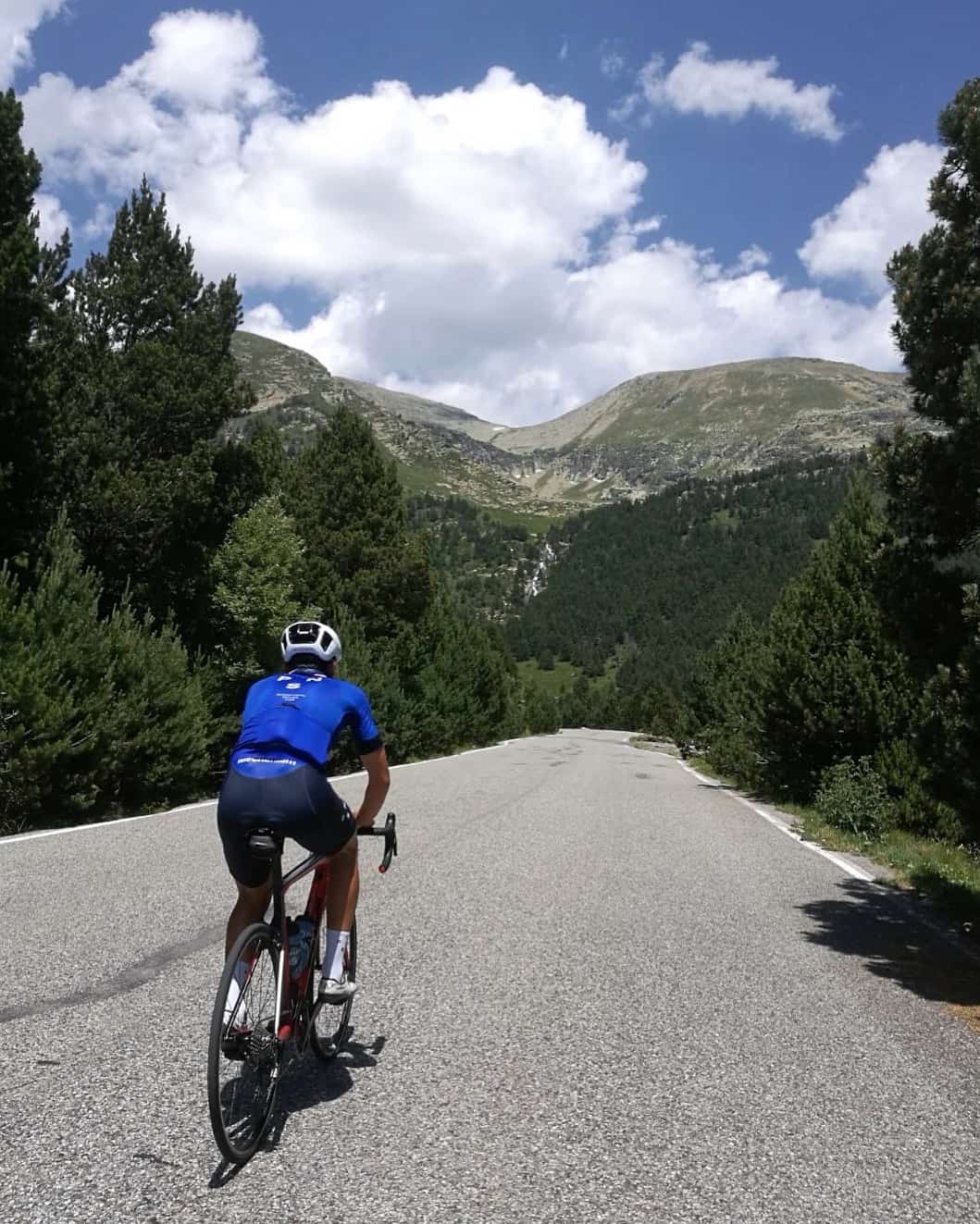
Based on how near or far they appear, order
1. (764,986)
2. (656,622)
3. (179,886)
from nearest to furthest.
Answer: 1. (764,986)
2. (179,886)
3. (656,622)

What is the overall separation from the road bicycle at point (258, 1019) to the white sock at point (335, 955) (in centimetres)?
5

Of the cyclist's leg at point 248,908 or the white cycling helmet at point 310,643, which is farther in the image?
the white cycling helmet at point 310,643

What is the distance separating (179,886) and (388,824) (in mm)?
4192

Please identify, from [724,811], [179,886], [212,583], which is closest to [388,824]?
[179,886]

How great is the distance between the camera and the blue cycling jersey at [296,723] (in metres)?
3.56

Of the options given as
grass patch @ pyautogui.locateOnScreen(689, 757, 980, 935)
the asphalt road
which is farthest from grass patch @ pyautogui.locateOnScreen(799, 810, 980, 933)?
the asphalt road

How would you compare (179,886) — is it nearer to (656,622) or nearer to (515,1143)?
(515,1143)

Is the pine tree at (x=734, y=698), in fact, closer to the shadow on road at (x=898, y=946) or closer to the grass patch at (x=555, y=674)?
the shadow on road at (x=898, y=946)

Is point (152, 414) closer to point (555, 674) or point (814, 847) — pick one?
point (814, 847)

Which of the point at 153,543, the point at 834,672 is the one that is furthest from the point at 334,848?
the point at 153,543

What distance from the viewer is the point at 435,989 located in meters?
5.20

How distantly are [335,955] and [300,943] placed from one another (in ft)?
0.69

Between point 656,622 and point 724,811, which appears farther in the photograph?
point 656,622

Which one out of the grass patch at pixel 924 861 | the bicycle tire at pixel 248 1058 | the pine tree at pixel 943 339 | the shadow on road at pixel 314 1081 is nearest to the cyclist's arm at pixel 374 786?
the bicycle tire at pixel 248 1058
